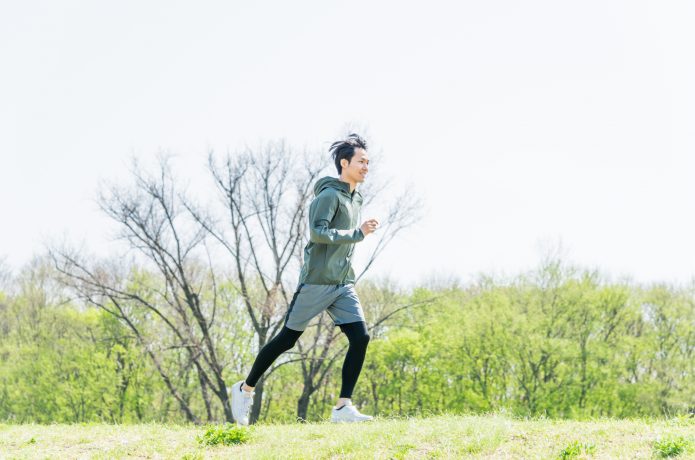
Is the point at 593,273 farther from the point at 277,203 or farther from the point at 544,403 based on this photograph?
the point at 277,203

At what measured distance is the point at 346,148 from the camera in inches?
274

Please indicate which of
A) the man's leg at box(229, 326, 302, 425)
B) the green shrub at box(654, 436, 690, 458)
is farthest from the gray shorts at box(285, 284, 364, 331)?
the green shrub at box(654, 436, 690, 458)

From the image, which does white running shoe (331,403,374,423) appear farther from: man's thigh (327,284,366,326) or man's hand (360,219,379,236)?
man's hand (360,219,379,236)

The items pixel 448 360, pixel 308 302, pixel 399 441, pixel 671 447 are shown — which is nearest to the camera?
pixel 671 447

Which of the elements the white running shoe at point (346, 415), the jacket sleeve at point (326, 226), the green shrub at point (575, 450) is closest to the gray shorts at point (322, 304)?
the jacket sleeve at point (326, 226)

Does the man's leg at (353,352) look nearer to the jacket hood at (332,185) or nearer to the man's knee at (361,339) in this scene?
the man's knee at (361,339)

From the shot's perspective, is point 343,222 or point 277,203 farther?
point 277,203

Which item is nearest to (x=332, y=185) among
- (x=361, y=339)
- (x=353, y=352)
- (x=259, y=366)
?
(x=361, y=339)

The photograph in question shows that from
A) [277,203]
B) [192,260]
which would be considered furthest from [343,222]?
[192,260]

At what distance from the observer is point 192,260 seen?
93.5 feet

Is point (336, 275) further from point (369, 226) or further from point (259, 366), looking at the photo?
point (259, 366)

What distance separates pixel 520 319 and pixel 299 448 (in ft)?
85.4

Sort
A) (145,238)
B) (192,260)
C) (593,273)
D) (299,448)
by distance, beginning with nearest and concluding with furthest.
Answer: (299,448) < (145,238) < (192,260) < (593,273)

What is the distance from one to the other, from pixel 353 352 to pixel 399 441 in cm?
117
